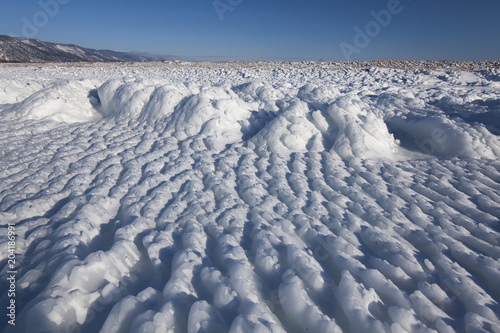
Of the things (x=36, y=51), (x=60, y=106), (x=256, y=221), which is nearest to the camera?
(x=256, y=221)

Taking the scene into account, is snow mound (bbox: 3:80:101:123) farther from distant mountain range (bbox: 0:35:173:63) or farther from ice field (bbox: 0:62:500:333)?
distant mountain range (bbox: 0:35:173:63)

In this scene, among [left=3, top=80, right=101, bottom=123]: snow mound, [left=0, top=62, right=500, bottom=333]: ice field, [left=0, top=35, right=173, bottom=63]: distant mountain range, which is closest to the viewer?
[left=0, top=62, right=500, bottom=333]: ice field

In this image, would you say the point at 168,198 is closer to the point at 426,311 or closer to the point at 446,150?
the point at 426,311

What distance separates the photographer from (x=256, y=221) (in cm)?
275

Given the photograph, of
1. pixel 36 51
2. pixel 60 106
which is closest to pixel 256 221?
pixel 60 106

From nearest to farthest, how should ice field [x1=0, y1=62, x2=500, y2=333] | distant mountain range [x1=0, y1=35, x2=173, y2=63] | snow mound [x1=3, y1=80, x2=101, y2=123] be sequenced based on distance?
→ ice field [x1=0, y1=62, x2=500, y2=333] < snow mound [x1=3, y1=80, x2=101, y2=123] < distant mountain range [x1=0, y1=35, x2=173, y2=63]

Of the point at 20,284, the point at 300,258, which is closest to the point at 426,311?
the point at 300,258

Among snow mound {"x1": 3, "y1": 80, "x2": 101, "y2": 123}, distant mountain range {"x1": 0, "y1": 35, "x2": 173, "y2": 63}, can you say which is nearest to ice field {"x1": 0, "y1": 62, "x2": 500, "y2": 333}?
snow mound {"x1": 3, "y1": 80, "x2": 101, "y2": 123}

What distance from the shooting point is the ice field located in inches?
70.7

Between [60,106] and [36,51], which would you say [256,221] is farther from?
[36,51]

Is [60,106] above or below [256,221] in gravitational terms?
below

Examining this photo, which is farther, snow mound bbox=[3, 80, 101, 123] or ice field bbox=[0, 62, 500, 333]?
snow mound bbox=[3, 80, 101, 123]

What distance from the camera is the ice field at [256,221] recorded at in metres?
1.80

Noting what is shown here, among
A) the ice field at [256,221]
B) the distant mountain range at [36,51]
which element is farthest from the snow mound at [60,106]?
the distant mountain range at [36,51]
